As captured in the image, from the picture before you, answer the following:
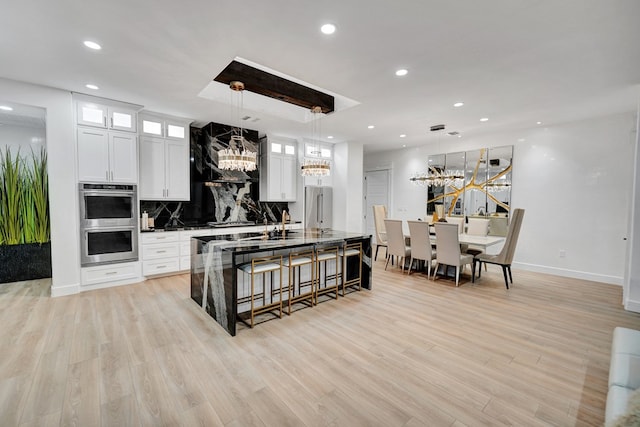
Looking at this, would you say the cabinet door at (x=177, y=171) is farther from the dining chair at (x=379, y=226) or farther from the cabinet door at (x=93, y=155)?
the dining chair at (x=379, y=226)

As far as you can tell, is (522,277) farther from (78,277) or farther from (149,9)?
(78,277)

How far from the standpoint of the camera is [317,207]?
670cm

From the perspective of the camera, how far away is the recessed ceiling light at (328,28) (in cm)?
228

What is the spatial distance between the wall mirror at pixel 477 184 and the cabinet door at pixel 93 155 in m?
5.57

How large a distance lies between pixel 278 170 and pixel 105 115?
313 centimetres

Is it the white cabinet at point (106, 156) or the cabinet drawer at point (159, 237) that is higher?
the white cabinet at point (106, 156)

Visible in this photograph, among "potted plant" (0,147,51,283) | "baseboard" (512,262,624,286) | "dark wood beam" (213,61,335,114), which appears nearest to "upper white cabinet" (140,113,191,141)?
"potted plant" (0,147,51,283)

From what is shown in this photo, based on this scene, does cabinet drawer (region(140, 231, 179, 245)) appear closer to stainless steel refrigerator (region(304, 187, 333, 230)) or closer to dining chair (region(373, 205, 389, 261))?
stainless steel refrigerator (region(304, 187, 333, 230))

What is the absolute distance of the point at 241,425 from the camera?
1662mm

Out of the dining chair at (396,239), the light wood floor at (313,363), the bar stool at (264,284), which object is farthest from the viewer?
the dining chair at (396,239)

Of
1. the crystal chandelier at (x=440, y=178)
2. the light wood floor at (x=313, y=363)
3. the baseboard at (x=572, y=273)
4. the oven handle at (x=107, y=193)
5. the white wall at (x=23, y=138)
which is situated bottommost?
the light wood floor at (x=313, y=363)

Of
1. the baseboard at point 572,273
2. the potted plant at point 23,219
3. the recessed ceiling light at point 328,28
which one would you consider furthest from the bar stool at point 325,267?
the potted plant at point 23,219

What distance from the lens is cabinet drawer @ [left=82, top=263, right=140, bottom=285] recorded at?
3986 millimetres

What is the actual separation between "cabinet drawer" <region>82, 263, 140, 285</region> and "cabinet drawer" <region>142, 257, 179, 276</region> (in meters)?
0.11
